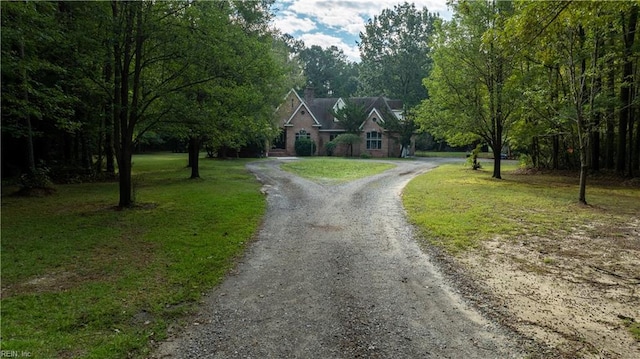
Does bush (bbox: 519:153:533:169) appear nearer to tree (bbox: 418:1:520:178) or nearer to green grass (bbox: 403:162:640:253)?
tree (bbox: 418:1:520:178)

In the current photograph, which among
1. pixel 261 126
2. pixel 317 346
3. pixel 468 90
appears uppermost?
pixel 468 90

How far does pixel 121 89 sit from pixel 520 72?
58.5 ft

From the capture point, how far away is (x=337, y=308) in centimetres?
450

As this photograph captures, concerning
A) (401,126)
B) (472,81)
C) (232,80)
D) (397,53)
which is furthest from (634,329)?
(397,53)

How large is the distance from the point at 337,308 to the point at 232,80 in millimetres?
8880

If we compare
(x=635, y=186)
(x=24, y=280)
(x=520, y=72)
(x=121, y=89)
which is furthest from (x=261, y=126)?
(x=635, y=186)

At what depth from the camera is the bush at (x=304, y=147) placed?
39344 millimetres

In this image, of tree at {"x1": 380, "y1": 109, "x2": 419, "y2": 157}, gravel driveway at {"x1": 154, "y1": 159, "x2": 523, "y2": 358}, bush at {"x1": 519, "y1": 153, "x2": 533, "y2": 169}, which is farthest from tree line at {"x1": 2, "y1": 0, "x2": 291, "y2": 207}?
tree at {"x1": 380, "y1": 109, "x2": 419, "y2": 157}

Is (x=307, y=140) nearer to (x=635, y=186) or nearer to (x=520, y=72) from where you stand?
(x=520, y=72)

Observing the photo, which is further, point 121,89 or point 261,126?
point 261,126

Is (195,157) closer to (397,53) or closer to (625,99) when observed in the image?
(625,99)

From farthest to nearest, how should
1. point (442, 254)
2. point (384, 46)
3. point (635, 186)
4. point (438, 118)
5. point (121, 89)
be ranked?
1. point (384, 46)
2. point (438, 118)
3. point (635, 186)
4. point (121, 89)
5. point (442, 254)

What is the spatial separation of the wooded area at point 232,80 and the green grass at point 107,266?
2187mm

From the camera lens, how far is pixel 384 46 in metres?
59.7
